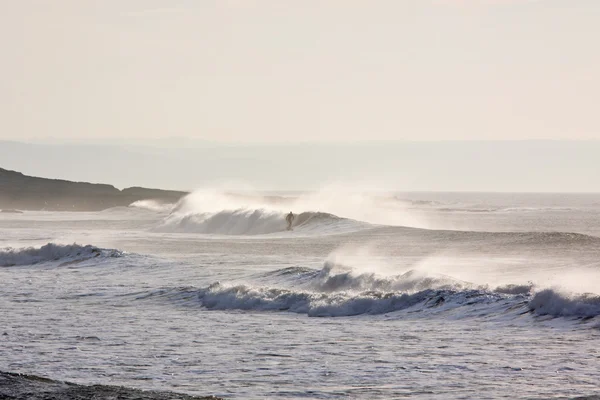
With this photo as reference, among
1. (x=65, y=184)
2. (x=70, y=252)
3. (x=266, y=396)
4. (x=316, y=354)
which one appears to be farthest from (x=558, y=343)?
(x=65, y=184)

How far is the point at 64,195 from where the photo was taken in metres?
143

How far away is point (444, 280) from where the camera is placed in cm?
1981

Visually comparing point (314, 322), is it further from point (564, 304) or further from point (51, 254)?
point (51, 254)

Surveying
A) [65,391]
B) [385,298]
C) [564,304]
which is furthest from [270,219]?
[65,391]

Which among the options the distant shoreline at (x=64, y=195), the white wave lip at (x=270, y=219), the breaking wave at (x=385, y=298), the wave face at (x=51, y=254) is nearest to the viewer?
the breaking wave at (x=385, y=298)

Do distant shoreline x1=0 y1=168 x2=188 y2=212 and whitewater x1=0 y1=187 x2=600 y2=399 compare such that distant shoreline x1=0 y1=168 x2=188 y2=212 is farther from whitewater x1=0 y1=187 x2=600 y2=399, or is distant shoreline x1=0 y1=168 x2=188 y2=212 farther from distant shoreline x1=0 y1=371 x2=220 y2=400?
distant shoreline x1=0 y1=371 x2=220 y2=400

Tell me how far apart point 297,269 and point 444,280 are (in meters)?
5.67

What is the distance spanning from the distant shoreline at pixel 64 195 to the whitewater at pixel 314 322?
94.6 metres

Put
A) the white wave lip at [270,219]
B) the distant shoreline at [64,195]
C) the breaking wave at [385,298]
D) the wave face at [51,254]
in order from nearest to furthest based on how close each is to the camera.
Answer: the breaking wave at [385,298] → the wave face at [51,254] → the white wave lip at [270,219] → the distant shoreline at [64,195]

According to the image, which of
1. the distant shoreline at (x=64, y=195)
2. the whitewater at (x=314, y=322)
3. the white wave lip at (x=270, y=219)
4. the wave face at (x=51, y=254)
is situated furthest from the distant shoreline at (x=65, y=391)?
the distant shoreline at (x=64, y=195)

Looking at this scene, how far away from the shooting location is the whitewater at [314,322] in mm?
11703

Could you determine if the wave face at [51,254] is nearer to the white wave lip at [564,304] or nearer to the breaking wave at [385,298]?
the breaking wave at [385,298]

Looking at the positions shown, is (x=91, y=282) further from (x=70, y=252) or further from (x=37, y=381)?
(x=37, y=381)

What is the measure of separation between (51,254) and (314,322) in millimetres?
→ 18543
